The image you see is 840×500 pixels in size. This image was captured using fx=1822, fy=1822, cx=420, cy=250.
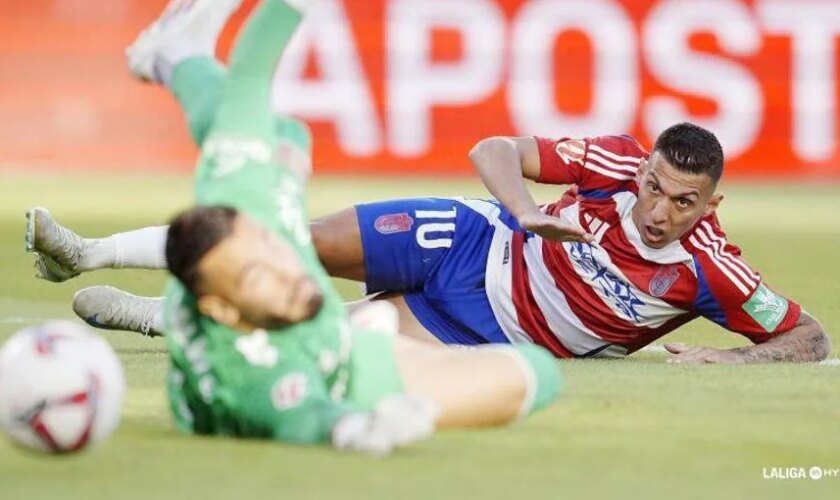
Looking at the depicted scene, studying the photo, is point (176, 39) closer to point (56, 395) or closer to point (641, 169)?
point (56, 395)

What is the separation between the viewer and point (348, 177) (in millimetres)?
16188

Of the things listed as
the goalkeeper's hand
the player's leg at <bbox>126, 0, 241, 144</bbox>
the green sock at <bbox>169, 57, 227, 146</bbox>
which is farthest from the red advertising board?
the goalkeeper's hand

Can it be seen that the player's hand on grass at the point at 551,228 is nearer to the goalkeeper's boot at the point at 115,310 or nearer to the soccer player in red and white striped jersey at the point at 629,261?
the soccer player in red and white striped jersey at the point at 629,261

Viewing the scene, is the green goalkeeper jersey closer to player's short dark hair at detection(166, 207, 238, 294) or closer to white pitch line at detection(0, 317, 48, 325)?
player's short dark hair at detection(166, 207, 238, 294)

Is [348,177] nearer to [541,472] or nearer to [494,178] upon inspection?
[494,178]

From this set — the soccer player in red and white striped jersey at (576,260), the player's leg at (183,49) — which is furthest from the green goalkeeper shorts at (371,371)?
the soccer player in red and white striped jersey at (576,260)

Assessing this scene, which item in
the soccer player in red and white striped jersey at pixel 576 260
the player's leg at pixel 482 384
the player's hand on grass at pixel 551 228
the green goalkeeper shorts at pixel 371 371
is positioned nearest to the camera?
the green goalkeeper shorts at pixel 371 371

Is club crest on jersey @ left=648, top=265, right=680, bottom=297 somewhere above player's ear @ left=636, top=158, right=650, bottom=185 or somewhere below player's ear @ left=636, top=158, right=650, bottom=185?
below

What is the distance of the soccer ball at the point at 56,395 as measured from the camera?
445cm

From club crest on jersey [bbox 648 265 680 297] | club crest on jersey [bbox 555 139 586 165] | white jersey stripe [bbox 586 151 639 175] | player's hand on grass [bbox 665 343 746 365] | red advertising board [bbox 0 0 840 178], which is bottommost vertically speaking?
red advertising board [bbox 0 0 840 178]

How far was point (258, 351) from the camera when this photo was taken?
459cm

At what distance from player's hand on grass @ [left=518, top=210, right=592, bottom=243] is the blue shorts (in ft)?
2.51

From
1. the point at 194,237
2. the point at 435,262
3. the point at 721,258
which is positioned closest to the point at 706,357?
the point at 721,258

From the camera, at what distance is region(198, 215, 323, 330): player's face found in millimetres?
4469
